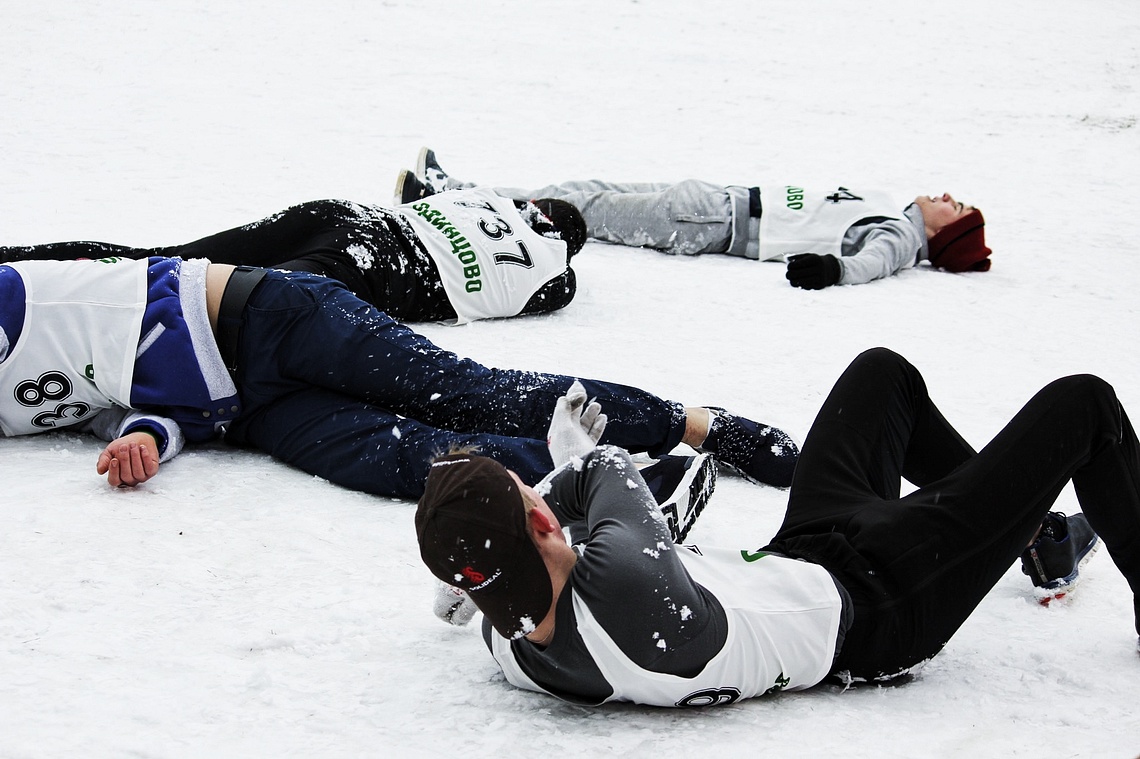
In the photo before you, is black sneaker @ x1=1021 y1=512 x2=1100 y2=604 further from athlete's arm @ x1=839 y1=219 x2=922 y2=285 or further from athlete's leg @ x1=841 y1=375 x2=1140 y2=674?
athlete's arm @ x1=839 y1=219 x2=922 y2=285

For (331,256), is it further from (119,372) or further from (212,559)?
(212,559)

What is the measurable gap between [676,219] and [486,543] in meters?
3.18

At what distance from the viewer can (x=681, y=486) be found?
2.09 m

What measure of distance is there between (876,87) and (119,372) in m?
5.67

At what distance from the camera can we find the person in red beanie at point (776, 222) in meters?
4.28

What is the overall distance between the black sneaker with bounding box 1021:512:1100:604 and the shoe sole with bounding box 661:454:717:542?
61 centimetres

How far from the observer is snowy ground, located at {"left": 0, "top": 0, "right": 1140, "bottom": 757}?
1.55 metres

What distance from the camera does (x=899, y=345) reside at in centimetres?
339

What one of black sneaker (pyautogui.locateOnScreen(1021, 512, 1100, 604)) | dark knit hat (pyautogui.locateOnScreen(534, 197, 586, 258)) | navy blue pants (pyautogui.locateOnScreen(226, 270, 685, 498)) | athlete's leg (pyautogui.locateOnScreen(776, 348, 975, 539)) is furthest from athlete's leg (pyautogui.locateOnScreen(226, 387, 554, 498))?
dark knit hat (pyautogui.locateOnScreen(534, 197, 586, 258))

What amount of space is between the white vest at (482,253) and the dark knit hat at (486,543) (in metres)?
1.88

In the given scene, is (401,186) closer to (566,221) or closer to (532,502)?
(566,221)

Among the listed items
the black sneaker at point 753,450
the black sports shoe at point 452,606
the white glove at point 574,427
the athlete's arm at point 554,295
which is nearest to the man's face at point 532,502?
the black sports shoe at point 452,606

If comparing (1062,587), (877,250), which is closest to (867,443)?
(1062,587)

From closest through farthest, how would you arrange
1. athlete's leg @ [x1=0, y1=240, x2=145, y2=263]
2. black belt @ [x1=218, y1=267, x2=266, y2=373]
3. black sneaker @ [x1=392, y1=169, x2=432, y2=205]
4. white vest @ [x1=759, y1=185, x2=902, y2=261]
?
1. black belt @ [x1=218, y1=267, x2=266, y2=373]
2. athlete's leg @ [x1=0, y1=240, x2=145, y2=263]
3. black sneaker @ [x1=392, y1=169, x2=432, y2=205]
4. white vest @ [x1=759, y1=185, x2=902, y2=261]
